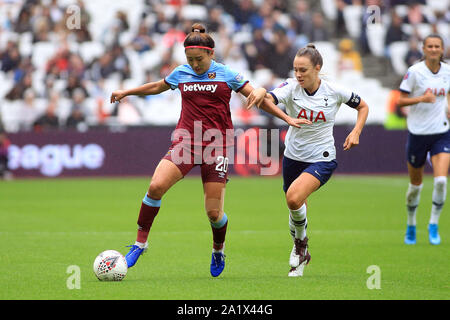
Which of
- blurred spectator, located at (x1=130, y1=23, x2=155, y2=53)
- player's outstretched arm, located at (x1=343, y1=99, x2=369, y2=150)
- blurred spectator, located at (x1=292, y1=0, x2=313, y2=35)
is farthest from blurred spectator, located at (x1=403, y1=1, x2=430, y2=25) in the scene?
player's outstretched arm, located at (x1=343, y1=99, x2=369, y2=150)

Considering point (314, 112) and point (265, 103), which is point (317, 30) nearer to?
point (314, 112)

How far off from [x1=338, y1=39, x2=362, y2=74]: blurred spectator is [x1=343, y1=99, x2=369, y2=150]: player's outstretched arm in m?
18.8

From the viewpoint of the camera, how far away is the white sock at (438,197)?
11203 mm

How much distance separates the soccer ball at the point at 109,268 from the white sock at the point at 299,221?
179 cm

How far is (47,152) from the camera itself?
2269 centimetres

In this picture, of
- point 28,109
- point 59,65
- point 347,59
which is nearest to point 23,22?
point 59,65

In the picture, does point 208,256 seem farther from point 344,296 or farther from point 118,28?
point 118,28

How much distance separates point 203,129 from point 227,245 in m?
2.96

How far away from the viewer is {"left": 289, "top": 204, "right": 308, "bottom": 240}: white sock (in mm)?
8320

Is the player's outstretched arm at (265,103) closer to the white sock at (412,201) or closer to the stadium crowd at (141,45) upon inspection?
the white sock at (412,201)

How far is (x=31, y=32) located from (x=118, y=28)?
2.66 m

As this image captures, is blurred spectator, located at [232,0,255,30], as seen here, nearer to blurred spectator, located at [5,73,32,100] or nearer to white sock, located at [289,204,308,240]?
blurred spectator, located at [5,73,32,100]

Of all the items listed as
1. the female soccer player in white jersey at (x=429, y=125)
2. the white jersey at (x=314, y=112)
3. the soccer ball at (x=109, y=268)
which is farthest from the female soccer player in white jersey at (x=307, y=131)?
the female soccer player in white jersey at (x=429, y=125)
